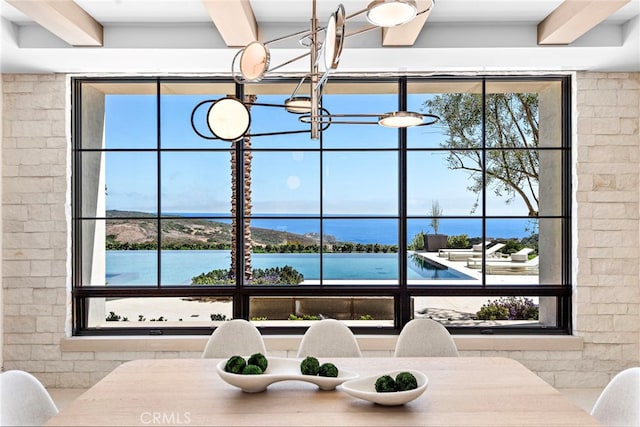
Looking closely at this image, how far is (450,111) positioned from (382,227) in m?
1.07

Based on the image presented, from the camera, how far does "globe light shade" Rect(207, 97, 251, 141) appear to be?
178cm

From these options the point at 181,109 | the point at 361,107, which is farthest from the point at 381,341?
the point at 181,109

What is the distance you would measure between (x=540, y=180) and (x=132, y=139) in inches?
129

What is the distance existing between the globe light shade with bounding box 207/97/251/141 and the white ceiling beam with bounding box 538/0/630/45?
199 cm

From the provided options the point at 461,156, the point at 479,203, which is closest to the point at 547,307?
the point at 479,203

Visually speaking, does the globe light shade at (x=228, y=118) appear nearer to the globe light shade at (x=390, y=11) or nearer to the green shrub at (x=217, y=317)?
the globe light shade at (x=390, y=11)

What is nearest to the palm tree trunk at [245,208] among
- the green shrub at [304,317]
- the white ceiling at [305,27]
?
→ the green shrub at [304,317]

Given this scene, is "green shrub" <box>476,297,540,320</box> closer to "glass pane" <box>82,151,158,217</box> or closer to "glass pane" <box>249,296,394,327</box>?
"glass pane" <box>249,296,394,327</box>

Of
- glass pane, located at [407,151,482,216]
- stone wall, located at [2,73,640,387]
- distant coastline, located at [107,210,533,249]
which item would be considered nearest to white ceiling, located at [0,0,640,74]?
stone wall, located at [2,73,640,387]

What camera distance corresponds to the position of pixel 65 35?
3.00 meters

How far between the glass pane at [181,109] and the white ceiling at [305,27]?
1.33 ft

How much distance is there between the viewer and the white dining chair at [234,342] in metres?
2.72

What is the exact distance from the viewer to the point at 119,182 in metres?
3.93

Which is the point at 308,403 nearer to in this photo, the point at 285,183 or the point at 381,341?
the point at 381,341
